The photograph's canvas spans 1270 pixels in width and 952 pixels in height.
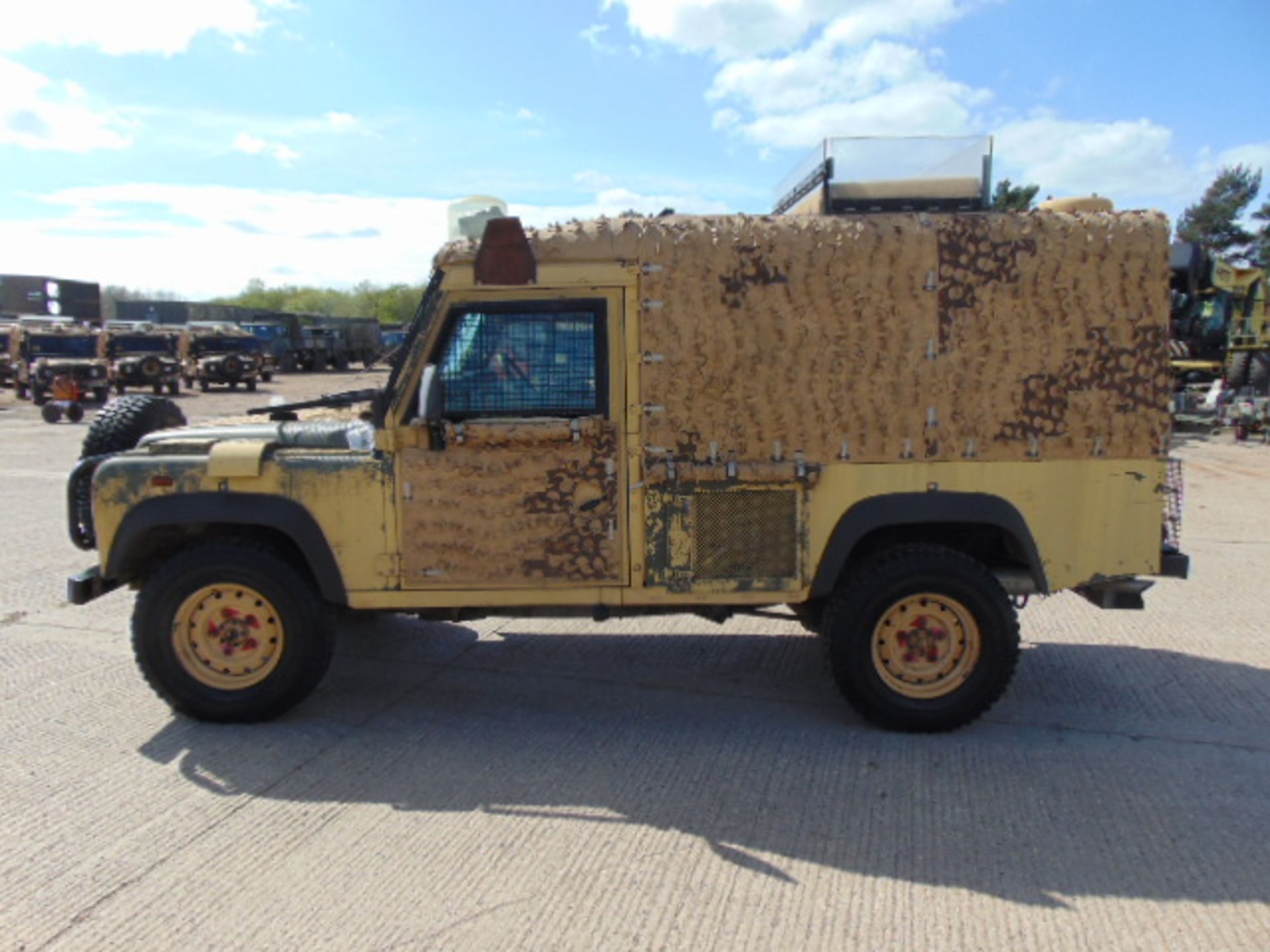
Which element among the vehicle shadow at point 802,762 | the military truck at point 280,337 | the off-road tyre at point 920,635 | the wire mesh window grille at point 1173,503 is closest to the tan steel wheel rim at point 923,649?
the off-road tyre at point 920,635

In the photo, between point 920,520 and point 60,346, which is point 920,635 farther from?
point 60,346

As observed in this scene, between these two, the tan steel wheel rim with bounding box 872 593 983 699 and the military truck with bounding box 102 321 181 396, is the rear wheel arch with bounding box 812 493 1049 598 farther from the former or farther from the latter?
the military truck with bounding box 102 321 181 396

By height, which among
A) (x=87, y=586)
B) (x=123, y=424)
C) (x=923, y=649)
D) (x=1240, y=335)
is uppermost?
(x=1240, y=335)

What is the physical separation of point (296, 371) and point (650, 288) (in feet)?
154

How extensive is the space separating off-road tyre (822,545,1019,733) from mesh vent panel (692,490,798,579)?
0.35 m

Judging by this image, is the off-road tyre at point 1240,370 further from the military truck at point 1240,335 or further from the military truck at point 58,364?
the military truck at point 58,364

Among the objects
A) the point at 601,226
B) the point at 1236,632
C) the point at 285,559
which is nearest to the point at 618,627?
the point at 285,559

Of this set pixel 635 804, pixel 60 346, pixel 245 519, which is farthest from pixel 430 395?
pixel 60 346

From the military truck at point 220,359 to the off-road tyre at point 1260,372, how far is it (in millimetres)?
30596

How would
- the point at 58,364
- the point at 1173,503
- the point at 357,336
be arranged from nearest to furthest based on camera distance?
1. the point at 1173,503
2. the point at 58,364
3. the point at 357,336

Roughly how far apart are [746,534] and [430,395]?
154cm

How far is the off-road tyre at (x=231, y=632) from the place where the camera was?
166 inches

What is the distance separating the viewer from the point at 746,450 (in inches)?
163

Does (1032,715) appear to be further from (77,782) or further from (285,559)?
(77,782)
